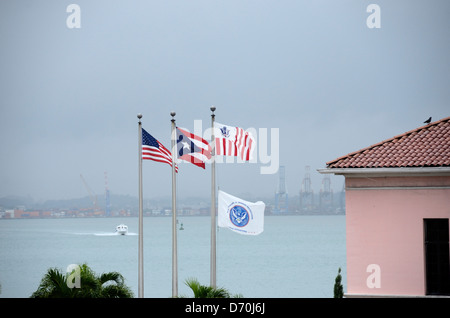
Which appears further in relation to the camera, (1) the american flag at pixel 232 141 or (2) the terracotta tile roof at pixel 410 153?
(1) the american flag at pixel 232 141

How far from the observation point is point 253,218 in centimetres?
2638

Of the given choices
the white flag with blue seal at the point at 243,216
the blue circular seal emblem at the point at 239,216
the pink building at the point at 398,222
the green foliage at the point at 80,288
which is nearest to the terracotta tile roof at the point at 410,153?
the pink building at the point at 398,222

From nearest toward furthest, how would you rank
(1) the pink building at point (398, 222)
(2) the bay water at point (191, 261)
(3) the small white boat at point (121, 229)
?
(1) the pink building at point (398, 222)
(2) the bay water at point (191, 261)
(3) the small white boat at point (121, 229)

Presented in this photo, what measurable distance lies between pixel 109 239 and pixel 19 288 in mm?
71451

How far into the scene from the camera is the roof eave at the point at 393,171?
889 inches

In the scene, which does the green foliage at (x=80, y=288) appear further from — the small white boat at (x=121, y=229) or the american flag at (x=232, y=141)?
the small white boat at (x=121, y=229)

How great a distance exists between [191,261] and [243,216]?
3942 inches

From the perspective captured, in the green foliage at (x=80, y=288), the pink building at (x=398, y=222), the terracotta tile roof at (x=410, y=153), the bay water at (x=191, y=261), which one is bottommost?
the bay water at (x=191, y=261)

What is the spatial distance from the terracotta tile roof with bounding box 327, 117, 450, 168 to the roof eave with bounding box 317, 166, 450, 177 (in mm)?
136

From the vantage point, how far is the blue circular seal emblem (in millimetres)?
26391

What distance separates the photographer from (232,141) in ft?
85.6

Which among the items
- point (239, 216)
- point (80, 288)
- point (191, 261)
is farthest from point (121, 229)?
point (80, 288)

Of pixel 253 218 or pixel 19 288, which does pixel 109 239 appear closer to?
pixel 19 288
